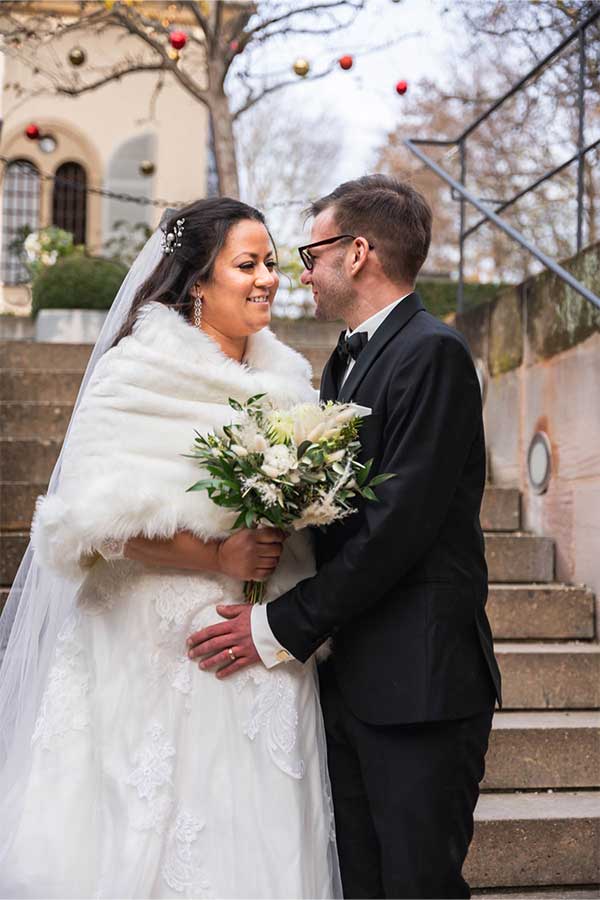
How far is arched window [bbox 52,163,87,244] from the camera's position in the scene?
22328 mm

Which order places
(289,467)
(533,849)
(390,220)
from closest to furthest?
(289,467) → (390,220) → (533,849)

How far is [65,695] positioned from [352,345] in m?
1.15

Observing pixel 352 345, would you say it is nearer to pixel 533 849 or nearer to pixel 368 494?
pixel 368 494

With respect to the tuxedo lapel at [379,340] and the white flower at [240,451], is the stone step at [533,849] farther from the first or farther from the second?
the white flower at [240,451]

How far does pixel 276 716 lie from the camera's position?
2676 millimetres

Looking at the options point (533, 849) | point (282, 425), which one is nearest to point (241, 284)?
point (282, 425)

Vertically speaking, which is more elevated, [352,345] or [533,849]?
[352,345]

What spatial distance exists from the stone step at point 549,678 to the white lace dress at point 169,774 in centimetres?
187

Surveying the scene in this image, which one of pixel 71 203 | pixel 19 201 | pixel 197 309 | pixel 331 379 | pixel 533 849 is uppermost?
pixel 19 201

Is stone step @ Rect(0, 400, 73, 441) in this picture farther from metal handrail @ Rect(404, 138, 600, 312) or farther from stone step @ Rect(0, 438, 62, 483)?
metal handrail @ Rect(404, 138, 600, 312)

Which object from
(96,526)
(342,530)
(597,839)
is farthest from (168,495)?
(597,839)

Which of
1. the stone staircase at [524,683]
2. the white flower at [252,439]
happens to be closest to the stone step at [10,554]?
the stone staircase at [524,683]

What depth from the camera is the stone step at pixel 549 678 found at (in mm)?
4430

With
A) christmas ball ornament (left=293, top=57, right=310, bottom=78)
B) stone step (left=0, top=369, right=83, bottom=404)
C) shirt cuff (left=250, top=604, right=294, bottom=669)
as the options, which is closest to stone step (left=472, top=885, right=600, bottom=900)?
shirt cuff (left=250, top=604, right=294, bottom=669)
